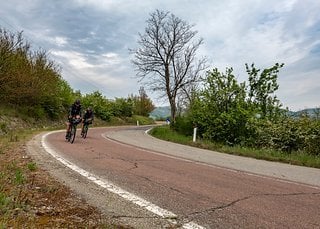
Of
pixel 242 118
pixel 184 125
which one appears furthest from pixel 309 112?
pixel 184 125

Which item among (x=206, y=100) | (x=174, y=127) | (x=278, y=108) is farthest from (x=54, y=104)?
(x=278, y=108)

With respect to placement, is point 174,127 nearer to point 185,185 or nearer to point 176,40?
point 176,40

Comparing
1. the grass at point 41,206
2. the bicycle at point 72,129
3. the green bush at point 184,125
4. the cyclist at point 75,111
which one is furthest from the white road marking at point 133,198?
the green bush at point 184,125

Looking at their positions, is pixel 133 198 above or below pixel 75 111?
below

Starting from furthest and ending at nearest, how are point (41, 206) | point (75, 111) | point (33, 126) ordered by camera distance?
point (33, 126)
point (75, 111)
point (41, 206)

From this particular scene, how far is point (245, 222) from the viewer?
4496 millimetres

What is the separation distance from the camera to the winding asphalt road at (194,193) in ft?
15.1

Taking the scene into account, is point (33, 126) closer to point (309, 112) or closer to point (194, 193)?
point (309, 112)

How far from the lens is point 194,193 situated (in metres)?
6.03

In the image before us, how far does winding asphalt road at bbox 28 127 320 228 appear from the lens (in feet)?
15.1

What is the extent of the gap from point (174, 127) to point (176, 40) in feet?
50.6

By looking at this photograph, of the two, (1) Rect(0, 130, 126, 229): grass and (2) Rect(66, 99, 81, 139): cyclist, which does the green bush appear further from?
(1) Rect(0, 130, 126, 229): grass

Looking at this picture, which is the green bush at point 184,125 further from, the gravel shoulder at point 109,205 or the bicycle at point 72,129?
the gravel shoulder at point 109,205

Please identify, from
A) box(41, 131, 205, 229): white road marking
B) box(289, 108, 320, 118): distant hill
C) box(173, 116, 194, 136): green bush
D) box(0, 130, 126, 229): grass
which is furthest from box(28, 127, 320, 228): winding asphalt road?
box(173, 116, 194, 136): green bush
